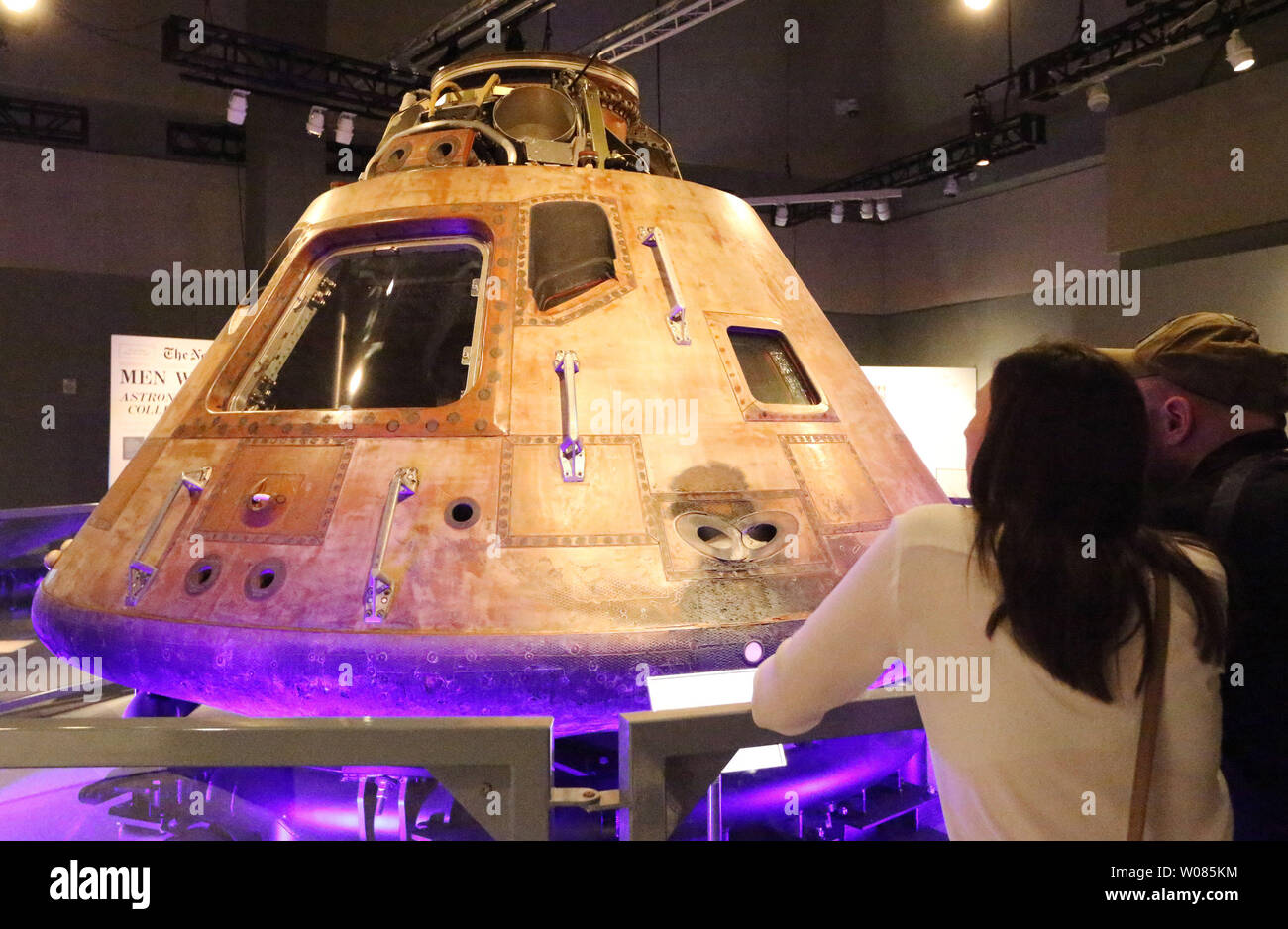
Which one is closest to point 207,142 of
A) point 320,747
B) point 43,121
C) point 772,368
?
point 43,121

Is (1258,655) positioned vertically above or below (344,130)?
below

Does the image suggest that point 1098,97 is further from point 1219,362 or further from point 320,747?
point 320,747

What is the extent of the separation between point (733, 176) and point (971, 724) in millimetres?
9131

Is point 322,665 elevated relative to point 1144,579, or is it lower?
lower

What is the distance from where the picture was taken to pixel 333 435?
2.51 metres

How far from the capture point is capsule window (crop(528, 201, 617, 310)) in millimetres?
2732

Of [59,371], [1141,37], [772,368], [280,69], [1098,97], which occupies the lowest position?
[772,368]

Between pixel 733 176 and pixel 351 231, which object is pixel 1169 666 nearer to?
pixel 351 231

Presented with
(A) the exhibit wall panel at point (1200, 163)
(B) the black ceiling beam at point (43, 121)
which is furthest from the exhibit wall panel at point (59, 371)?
(A) the exhibit wall panel at point (1200, 163)

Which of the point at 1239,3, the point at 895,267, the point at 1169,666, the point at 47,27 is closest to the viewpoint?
the point at 1169,666

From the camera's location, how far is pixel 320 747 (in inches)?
56.1

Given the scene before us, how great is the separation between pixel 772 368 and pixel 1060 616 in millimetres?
2047

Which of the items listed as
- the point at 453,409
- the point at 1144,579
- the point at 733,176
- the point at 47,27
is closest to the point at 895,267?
the point at 733,176

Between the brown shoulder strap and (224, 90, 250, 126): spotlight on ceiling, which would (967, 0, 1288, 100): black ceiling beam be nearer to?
(224, 90, 250, 126): spotlight on ceiling
